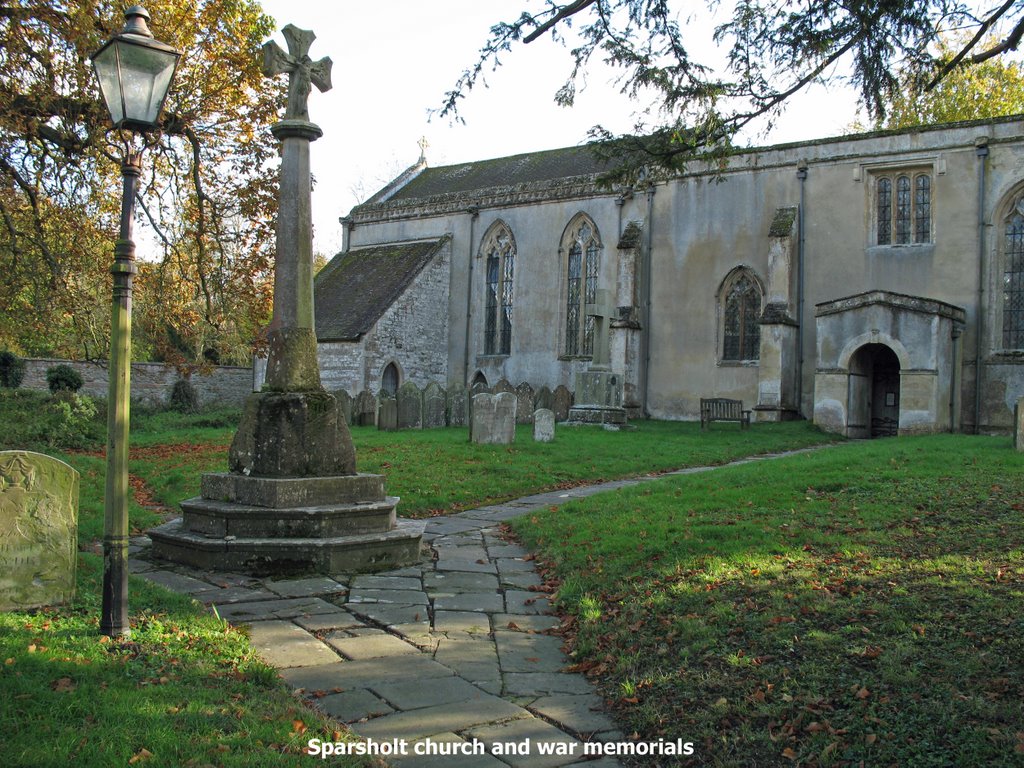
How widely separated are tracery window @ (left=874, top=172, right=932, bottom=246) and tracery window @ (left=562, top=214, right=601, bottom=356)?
8813 millimetres

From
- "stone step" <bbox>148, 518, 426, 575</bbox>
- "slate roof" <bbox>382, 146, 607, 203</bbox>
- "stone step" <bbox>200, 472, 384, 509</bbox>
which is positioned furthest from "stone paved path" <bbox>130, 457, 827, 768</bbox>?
"slate roof" <bbox>382, 146, 607, 203</bbox>

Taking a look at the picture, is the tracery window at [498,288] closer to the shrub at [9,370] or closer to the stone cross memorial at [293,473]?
the shrub at [9,370]

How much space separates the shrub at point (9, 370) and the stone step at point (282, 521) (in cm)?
2491

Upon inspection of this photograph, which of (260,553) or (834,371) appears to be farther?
(834,371)

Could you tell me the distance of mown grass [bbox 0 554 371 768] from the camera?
334 centimetres

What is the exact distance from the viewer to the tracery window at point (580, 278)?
27969 millimetres

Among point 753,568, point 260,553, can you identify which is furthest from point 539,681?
point 260,553

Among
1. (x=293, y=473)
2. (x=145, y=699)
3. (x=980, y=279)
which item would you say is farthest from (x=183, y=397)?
(x=145, y=699)

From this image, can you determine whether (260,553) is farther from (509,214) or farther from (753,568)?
(509,214)

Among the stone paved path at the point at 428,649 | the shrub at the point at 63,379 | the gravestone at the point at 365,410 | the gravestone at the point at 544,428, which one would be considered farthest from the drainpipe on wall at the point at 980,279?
the shrub at the point at 63,379

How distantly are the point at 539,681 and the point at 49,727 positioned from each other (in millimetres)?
2447

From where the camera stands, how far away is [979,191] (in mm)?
21500

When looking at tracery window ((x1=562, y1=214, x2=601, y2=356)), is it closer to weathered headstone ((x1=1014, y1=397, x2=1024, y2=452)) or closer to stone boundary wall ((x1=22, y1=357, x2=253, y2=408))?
stone boundary wall ((x1=22, y1=357, x2=253, y2=408))

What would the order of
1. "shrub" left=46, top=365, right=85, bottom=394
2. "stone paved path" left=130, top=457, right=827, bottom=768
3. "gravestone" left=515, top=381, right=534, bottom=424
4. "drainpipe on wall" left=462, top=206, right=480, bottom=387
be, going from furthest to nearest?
"drainpipe on wall" left=462, top=206, right=480, bottom=387, "shrub" left=46, top=365, right=85, bottom=394, "gravestone" left=515, top=381, right=534, bottom=424, "stone paved path" left=130, top=457, right=827, bottom=768
